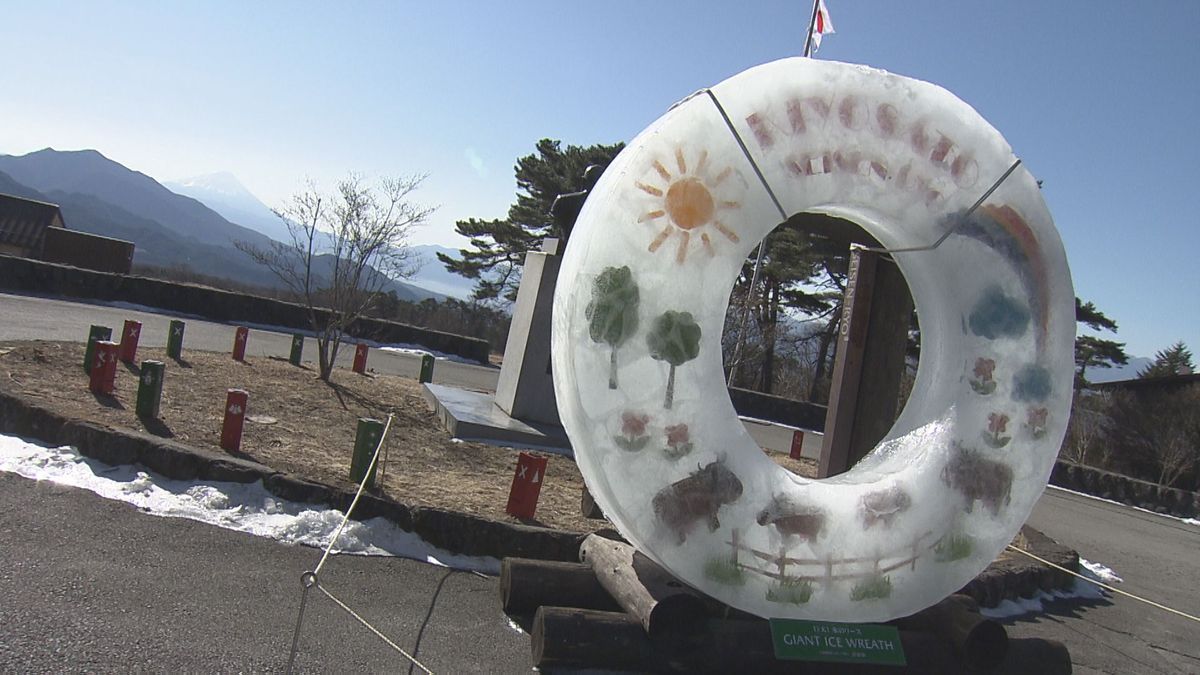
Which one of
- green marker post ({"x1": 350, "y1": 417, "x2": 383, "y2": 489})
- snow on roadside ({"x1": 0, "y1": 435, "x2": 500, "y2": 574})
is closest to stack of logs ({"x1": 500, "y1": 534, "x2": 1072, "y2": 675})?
snow on roadside ({"x1": 0, "y1": 435, "x2": 500, "y2": 574})

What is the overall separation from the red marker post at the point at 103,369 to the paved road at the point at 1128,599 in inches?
296

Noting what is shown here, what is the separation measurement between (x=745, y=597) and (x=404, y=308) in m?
22.6

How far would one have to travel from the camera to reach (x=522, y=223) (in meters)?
27.0

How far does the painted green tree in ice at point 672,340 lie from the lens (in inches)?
133

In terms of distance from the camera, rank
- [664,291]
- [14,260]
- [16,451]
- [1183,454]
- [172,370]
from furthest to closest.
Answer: [1183,454] < [14,260] < [172,370] < [16,451] < [664,291]

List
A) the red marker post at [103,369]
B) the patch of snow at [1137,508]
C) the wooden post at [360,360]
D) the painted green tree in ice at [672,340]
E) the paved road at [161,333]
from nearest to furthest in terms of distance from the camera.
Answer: the painted green tree in ice at [672,340], the red marker post at [103,369], the paved road at [161,333], the wooden post at [360,360], the patch of snow at [1137,508]

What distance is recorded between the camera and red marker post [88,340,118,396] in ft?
23.5

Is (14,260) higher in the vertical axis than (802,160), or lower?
lower

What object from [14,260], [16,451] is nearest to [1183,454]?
[16,451]

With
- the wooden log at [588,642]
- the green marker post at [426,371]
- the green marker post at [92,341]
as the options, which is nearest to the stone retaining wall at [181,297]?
the green marker post at [426,371]

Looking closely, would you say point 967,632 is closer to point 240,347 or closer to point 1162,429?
point 240,347

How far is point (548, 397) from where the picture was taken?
31.5ft

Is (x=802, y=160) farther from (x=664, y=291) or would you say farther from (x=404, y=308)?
(x=404, y=308)

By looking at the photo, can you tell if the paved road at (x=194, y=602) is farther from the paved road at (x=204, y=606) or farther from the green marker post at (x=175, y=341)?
the green marker post at (x=175, y=341)
